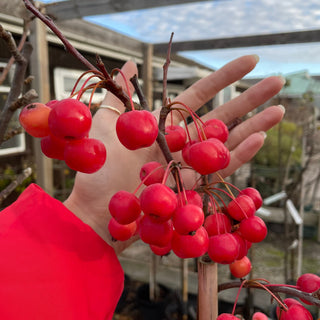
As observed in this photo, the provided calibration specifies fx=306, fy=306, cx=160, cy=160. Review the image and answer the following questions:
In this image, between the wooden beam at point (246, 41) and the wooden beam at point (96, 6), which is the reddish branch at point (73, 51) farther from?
the wooden beam at point (246, 41)

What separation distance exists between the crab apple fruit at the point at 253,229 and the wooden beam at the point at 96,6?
136cm

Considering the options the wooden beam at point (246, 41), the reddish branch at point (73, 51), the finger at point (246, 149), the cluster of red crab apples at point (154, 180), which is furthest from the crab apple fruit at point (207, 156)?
the wooden beam at point (246, 41)

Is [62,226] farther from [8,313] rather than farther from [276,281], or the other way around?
[276,281]

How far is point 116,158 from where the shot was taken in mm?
688

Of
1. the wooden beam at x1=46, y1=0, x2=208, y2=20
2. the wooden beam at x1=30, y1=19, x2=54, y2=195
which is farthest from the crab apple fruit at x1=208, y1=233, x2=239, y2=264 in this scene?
the wooden beam at x1=30, y1=19, x2=54, y2=195

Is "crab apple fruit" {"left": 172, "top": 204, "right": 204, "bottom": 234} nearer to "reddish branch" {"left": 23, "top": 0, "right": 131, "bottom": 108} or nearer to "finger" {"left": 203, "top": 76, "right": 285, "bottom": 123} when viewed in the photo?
"reddish branch" {"left": 23, "top": 0, "right": 131, "bottom": 108}

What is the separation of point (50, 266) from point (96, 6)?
1557mm

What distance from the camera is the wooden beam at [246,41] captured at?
178 centimetres

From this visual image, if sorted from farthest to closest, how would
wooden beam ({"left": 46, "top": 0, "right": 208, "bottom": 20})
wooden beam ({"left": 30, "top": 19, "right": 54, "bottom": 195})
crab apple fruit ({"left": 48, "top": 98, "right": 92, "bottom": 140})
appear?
1. wooden beam ({"left": 30, "top": 19, "right": 54, "bottom": 195})
2. wooden beam ({"left": 46, "top": 0, "right": 208, "bottom": 20})
3. crab apple fruit ({"left": 48, "top": 98, "right": 92, "bottom": 140})

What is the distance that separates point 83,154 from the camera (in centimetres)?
32

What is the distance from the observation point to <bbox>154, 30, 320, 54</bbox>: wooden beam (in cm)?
178

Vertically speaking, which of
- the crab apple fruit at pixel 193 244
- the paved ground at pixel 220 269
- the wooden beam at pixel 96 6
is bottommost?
the paved ground at pixel 220 269

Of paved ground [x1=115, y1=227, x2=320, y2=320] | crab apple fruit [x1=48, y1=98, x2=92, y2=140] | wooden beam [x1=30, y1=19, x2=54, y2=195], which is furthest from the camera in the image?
paved ground [x1=115, y1=227, x2=320, y2=320]

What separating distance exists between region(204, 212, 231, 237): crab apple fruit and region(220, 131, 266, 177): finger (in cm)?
22
